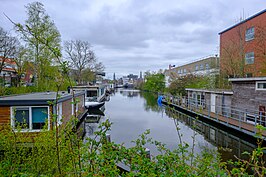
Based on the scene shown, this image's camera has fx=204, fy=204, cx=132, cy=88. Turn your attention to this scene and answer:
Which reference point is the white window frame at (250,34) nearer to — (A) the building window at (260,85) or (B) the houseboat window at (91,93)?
(A) the building window at (260,85)

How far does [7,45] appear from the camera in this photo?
2430 centimetres

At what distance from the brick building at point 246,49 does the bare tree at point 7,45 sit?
80.2 ft

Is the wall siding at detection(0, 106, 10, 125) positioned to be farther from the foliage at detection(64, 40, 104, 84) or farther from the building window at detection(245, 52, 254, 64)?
the foliage at detection(64, 40, 104, 84)

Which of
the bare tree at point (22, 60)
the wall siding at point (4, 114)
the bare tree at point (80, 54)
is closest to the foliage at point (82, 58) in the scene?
the bare tree at point (80, 54)

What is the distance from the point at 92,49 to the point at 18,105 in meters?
32.1

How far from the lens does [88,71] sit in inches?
1499

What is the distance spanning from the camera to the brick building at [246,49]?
1905 centimetres

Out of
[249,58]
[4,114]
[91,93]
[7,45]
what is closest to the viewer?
[4,114]

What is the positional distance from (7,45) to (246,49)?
26924 mm

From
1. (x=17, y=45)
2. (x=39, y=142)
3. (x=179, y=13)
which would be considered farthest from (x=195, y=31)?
(x=39, y=142)

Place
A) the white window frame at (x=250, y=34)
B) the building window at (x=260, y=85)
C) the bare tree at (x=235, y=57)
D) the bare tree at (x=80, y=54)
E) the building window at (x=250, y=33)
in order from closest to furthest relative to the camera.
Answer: the building window at (x=260, y=85) → the bare tree at (x=235, y=57) → the white window frame at (x=250, y=34) → the building window at (x=250, y=33) → the bare tree at (x=80, y=54)

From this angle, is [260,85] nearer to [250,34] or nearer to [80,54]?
[250,34]

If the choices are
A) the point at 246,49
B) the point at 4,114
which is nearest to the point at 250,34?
the point at 246,49

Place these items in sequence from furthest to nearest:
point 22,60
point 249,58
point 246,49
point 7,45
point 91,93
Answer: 1. point 91,93
2. point 22,60
3. point 7,45
4. point 246,49
5. point 249,58
